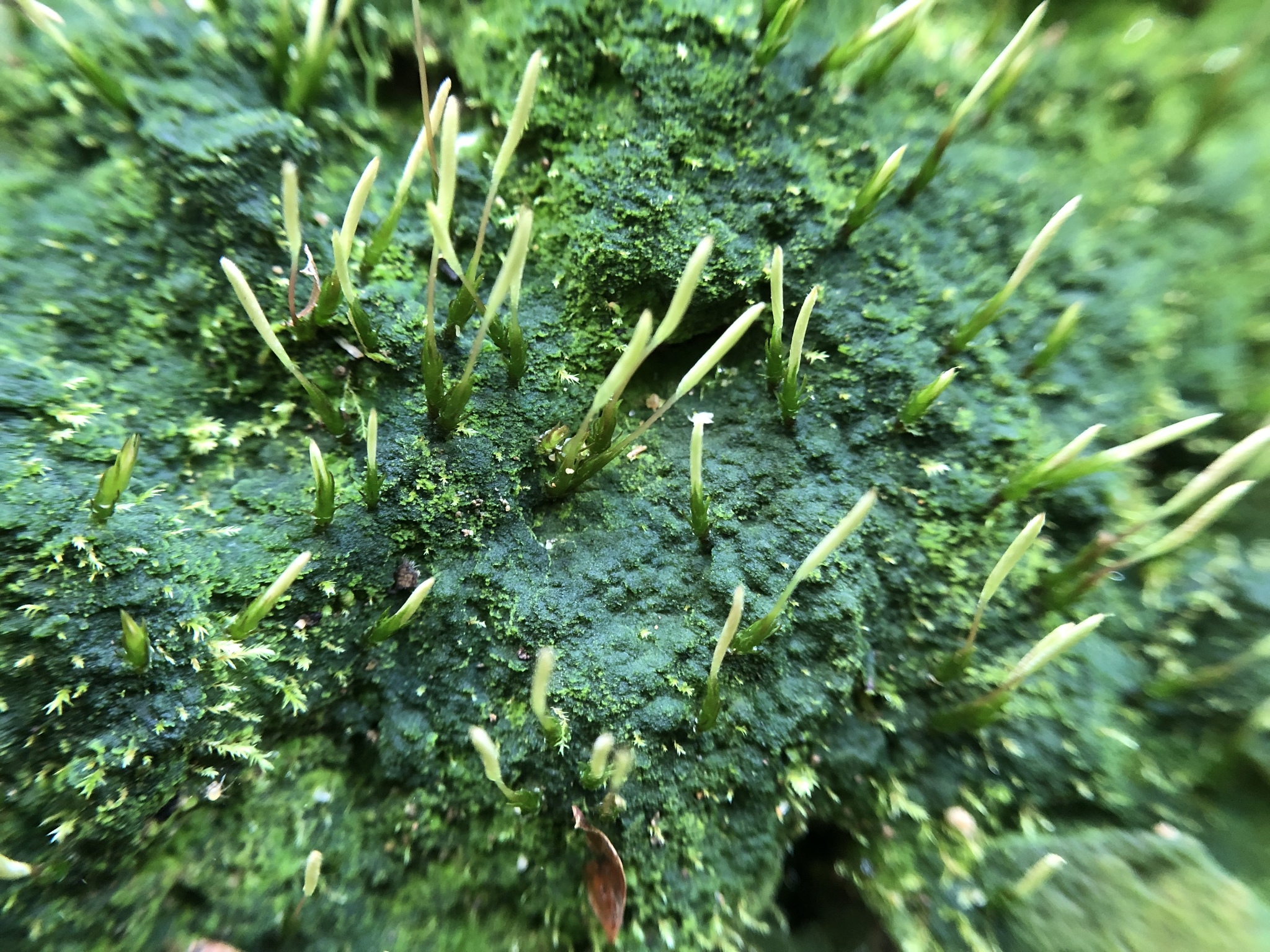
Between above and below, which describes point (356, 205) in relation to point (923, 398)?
below

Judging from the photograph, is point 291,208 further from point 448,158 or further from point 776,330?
point 776,330

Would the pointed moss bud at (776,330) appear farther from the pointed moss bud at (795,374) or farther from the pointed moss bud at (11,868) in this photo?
the pointed moss bud at (11,868)

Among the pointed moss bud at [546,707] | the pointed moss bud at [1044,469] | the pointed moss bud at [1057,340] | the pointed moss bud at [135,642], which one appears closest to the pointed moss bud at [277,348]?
the pointed moss bud at [135,642]

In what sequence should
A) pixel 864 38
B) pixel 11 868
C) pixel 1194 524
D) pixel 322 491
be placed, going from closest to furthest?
pixel 11 868, pixel 322 491, pixel 1194 524, pixel 864 38

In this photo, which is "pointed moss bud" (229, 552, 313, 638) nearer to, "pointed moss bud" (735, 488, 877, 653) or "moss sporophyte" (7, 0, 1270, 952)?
"moss sporophyte" (7, 0, 1270, 952)

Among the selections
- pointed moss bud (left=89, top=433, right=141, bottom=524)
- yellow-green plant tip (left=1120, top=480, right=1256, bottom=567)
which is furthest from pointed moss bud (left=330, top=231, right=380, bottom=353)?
yellow-green plant tip (left=1120, top=480, right=1256, bottom=567)

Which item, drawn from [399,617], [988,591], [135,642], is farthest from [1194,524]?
[135,642]
